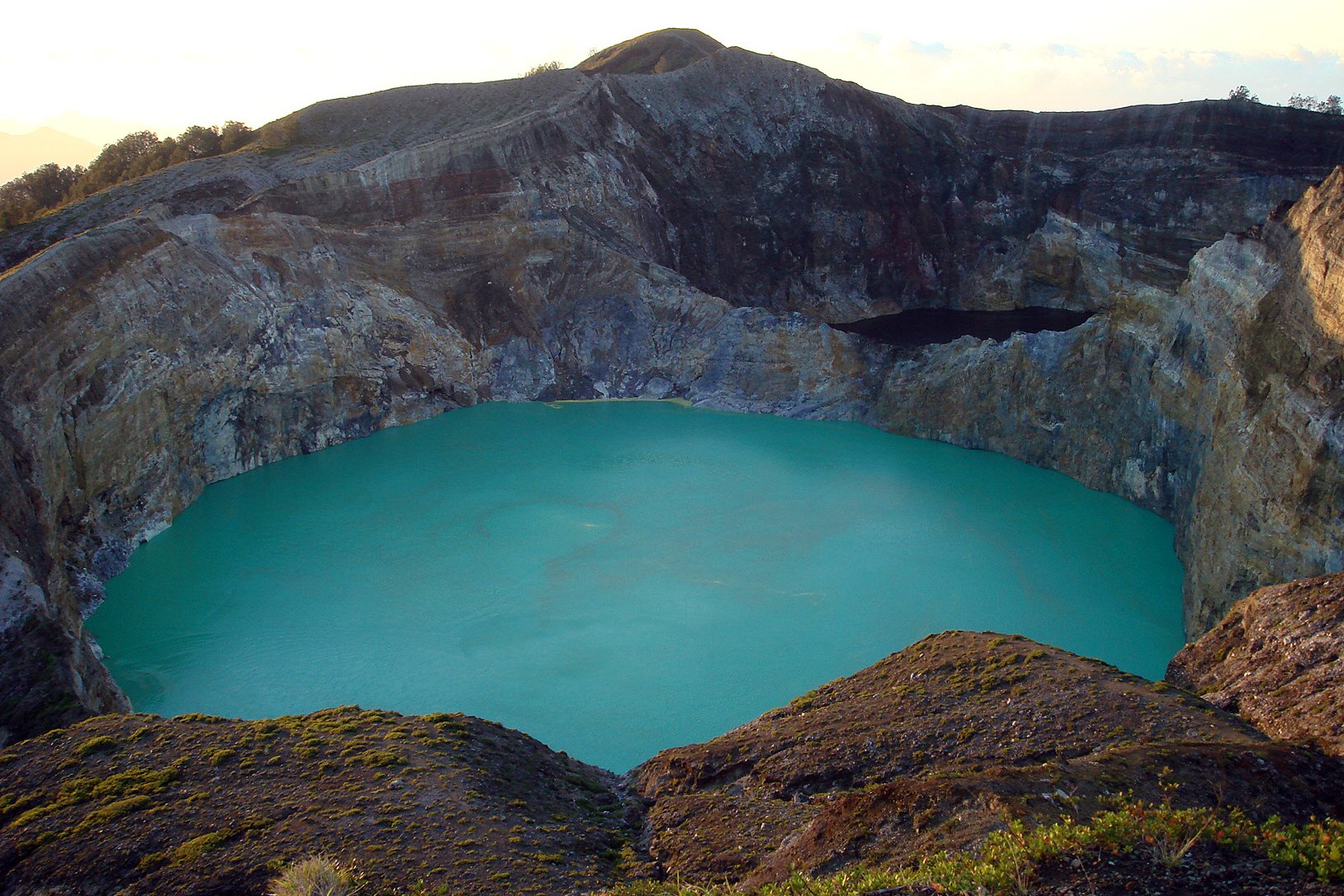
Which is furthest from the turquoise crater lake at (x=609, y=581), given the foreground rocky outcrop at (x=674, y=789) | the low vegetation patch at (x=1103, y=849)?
the low vegetation patch at (x=1103, y=849)

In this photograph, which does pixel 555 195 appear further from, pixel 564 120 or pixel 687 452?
pixel 687 452

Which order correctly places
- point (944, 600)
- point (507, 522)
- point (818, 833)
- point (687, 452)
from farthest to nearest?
1. point (687, 452)
2. point (507, 522)
3. point (944, 600)
4. point (818, 833)

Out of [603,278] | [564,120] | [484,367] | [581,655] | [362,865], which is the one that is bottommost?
[581,655]

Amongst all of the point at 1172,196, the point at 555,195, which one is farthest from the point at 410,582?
the point at 1172,196

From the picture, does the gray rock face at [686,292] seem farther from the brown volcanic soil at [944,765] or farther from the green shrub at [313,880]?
the green shrub at [313,880]

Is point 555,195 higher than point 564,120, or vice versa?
point 564,120

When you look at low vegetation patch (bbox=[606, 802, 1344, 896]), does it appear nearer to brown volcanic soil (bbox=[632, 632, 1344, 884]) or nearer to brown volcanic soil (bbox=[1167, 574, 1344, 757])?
brown volcanic soil (bbox=[632, 632, 1344, 884])
